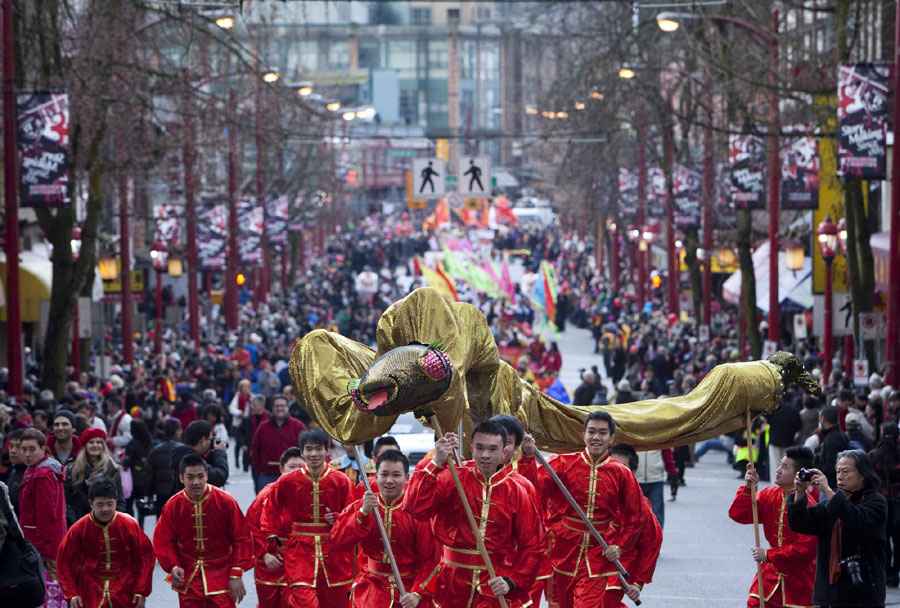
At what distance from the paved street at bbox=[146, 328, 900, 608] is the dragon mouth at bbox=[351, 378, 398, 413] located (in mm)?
5323

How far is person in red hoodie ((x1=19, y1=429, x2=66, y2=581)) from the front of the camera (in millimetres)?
12078

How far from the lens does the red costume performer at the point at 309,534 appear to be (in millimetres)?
11609

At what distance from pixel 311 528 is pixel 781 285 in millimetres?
24250

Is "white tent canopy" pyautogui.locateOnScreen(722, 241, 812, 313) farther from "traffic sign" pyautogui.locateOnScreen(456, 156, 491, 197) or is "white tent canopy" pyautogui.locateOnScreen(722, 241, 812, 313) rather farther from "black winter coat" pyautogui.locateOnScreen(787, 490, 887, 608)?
"black winter coat" pyautogui.locateOnScreen(787, 490, 887, 608)

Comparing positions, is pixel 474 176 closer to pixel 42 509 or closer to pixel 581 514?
pixel 42 509

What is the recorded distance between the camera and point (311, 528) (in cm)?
1177

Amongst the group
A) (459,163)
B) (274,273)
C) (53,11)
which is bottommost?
(274,273)

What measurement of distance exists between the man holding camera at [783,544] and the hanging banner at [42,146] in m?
12.1

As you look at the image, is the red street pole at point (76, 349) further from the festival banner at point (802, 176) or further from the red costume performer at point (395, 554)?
the red costume performer at point (395, 554)

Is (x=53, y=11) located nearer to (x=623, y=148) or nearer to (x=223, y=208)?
(x=223, y=208)

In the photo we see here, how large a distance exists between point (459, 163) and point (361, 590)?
30544 mm

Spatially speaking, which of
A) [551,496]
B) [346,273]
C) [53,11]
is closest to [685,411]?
[551,496]

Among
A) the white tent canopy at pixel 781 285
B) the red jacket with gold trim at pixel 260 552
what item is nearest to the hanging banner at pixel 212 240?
the white tent canopy at pixel 781 285

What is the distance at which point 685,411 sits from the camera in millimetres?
10125
